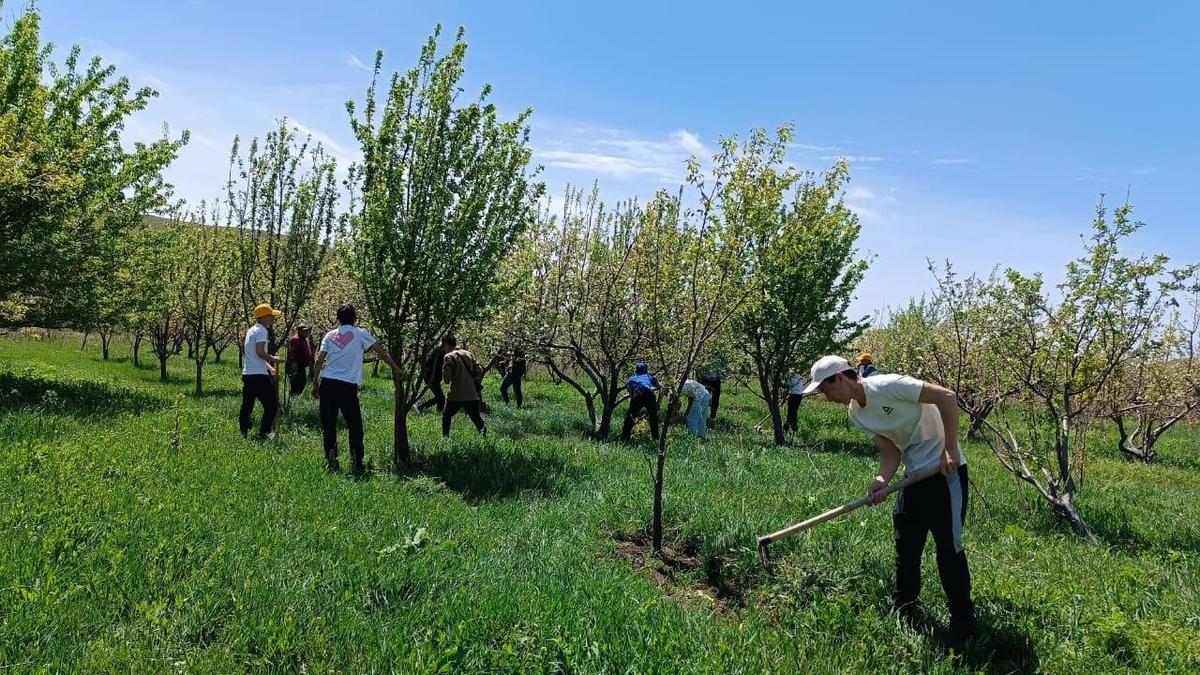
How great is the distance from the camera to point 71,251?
28.2 feet

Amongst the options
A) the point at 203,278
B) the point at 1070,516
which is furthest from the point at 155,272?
the point at 1070,516

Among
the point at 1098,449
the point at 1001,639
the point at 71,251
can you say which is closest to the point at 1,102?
the point at 71,251

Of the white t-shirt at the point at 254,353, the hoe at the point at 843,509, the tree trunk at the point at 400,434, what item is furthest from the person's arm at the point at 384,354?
the hoe at the point at 843,509

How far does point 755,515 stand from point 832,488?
209 cm

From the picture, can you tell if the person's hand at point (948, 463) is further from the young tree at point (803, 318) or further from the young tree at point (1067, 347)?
the young tree at point (803, 318)

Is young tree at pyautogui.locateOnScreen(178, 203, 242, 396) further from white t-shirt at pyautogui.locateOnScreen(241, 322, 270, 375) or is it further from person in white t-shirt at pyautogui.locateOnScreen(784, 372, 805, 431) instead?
person in white t-shirt at pyautogui.locateOnScreen(784, 372, 805, 431)

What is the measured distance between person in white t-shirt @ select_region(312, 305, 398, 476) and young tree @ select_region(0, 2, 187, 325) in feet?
11.9

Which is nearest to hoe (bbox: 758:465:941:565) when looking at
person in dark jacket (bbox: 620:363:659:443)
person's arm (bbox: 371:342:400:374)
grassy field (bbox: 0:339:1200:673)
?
grassy field (bbox: 0:339:1200:673)

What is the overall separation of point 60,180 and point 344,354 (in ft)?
12.6

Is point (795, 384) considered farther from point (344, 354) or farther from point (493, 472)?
point (344, 354)

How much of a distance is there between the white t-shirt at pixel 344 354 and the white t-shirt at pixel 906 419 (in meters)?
4.95

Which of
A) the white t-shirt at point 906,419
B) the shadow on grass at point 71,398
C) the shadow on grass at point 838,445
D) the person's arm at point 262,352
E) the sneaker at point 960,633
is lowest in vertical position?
the shadow on grass at point 838,445

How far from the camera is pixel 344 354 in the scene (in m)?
6.70

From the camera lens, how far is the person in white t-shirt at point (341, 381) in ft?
21.9
